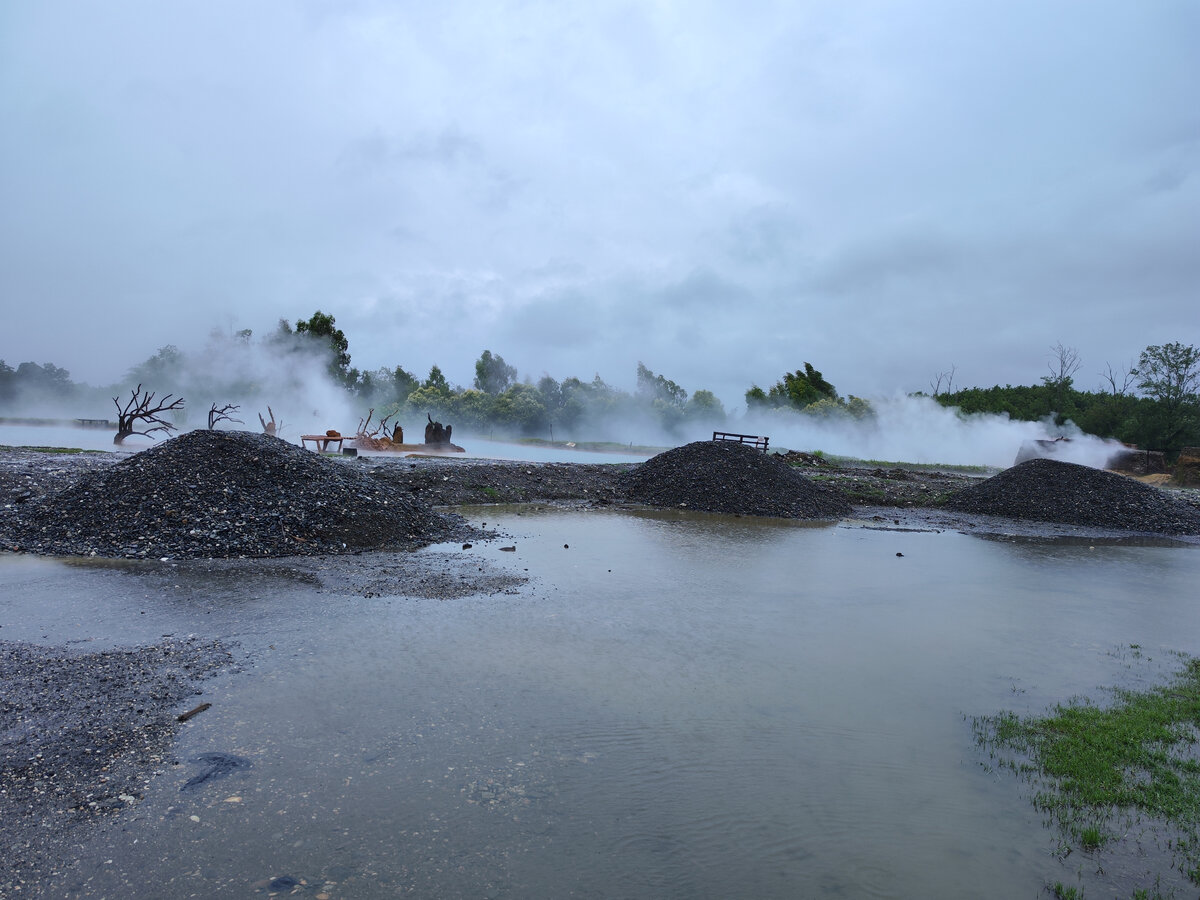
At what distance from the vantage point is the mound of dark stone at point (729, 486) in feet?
73.9

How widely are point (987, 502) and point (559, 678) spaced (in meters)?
23.0

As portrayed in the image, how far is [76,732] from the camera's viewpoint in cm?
509

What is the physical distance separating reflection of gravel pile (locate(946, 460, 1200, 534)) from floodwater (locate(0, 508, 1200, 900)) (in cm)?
1243

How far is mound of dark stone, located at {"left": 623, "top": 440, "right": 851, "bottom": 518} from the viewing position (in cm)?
2252

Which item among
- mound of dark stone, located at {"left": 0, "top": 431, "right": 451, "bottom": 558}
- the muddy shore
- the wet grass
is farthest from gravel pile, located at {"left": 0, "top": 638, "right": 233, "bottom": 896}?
the wet grass

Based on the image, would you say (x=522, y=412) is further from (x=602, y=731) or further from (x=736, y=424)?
(x=602, y=731)

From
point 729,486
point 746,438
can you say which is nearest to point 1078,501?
point 729,486

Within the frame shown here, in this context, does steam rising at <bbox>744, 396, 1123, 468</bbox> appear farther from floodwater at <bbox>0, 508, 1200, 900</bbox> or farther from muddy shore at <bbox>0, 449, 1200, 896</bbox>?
muddy shore at <bbox>0, 449, 1200, 896</bbox>

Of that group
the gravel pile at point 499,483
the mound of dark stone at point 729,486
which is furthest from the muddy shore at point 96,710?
the mound of dark stone at point 729,486

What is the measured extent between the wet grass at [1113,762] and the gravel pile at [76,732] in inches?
235

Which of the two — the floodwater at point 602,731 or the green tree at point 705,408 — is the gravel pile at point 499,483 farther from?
the green tree at point 705,408

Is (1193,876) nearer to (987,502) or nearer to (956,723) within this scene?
(956,723)

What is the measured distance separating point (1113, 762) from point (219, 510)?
43.1ft

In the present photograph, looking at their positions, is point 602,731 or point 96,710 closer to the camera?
point 96,710
